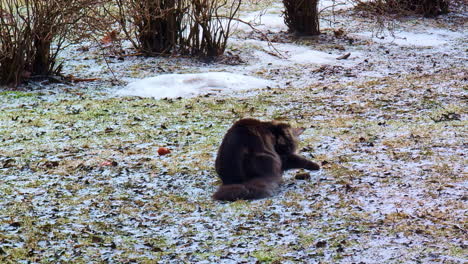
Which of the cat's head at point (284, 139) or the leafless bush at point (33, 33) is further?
the leafless bush at point (33, 33)

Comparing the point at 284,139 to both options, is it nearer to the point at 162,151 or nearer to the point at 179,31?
the point at 162,151

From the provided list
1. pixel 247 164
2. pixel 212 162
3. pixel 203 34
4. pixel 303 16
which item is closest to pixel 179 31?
pixel 203 34

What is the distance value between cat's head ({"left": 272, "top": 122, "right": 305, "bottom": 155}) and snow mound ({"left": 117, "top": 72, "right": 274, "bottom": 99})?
376cm

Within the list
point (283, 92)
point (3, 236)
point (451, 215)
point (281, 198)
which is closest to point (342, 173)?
point (281, 198)

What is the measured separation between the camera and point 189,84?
941 centimetres

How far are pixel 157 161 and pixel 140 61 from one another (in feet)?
17.6

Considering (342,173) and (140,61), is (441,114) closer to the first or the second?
(342,173)

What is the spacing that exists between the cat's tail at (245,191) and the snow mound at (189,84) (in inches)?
169

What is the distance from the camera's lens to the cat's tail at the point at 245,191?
4.77 m

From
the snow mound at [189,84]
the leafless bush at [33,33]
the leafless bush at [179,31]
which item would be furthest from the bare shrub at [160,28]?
the leafless bush at [33,33]

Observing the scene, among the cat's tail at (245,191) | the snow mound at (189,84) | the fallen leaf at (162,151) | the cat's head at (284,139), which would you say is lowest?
the cat's tail at (245,191)

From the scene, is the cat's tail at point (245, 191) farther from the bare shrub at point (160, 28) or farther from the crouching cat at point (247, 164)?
the bare shrub at point (160, 28)

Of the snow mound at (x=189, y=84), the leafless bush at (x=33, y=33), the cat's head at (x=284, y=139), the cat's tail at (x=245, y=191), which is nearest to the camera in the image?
the cat's tail at (x=245, y=191)

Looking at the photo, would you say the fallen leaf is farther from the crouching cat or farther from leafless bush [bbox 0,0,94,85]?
leafless bush [bbox 0,0,94,85]
